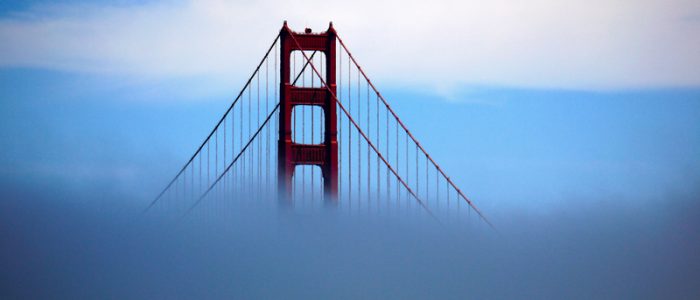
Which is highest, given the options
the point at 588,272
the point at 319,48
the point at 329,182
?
the point at 319,48

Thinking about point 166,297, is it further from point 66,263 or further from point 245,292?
point 66,263

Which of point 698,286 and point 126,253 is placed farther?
point 126,253

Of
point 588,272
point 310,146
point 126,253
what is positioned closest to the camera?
point 310,146

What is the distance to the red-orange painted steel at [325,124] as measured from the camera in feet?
61.1

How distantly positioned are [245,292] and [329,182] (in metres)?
18.1

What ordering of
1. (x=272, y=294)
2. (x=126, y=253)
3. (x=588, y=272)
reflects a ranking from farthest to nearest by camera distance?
Answer: (x=272, y=294), (x=126, y=253), (x=588, y=272)

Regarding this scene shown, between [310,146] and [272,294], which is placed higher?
[310,146]

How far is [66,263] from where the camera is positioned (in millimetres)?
30500

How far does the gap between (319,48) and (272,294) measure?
16.2 metres

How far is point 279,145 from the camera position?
1873 centimetres

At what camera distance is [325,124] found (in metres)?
18.9

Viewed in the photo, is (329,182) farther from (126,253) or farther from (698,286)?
(698,286)

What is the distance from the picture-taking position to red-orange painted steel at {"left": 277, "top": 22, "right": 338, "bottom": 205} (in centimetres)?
1861

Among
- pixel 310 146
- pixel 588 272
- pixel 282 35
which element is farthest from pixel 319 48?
pixel 588 272
